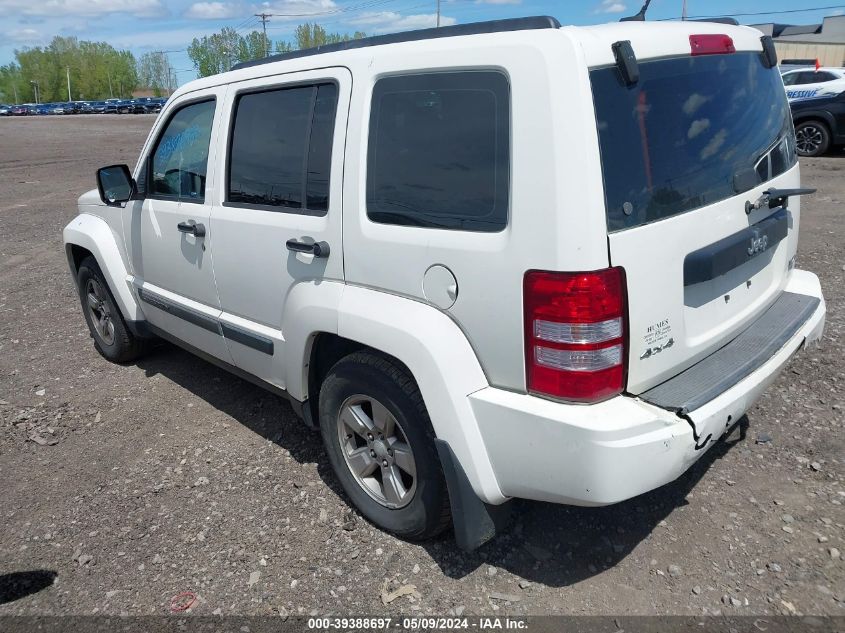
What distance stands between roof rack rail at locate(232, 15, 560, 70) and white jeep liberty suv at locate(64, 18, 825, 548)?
0.05 ft

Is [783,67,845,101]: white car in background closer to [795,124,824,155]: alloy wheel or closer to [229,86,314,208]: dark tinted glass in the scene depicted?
[795,124,824,155]: alloy wheel

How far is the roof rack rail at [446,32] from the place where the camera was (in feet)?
7.43

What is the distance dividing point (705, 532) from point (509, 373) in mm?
1297

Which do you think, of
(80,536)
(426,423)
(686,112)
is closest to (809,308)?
(686,112)

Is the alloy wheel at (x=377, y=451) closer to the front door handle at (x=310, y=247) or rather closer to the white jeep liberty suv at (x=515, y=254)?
the white jeep liberty suv at (x=515, y=254)

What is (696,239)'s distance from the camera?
8.14 ft

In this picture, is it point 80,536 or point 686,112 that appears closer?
point 686,112

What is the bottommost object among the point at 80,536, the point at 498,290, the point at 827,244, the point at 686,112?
the point at 80,536

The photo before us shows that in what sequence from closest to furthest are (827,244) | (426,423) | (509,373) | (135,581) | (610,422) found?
(610,422)
(509,373)
(426,423)
(135,581)
(827,244)

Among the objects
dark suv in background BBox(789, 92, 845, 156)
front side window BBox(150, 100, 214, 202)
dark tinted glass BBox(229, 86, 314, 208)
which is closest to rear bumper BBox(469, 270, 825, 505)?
dark tinted glass BBox(229, 86, 314, 208)

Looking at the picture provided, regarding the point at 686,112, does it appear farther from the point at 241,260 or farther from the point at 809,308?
the point at 241,260

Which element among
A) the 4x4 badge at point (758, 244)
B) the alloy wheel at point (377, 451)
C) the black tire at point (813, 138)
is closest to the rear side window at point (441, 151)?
the alloy wheel at point (377, 451)

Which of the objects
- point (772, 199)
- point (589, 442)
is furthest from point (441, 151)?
point (772, 199)

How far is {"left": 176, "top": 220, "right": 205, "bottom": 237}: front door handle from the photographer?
366 cm
